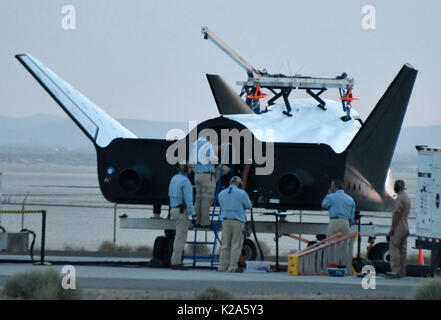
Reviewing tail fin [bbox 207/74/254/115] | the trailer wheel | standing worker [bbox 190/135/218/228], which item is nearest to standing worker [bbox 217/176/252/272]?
standing worker [bbox 190/135/218/228]

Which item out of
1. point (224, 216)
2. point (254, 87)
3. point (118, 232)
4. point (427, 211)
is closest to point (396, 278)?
point (427, 211)

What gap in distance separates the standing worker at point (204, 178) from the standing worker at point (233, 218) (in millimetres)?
1246

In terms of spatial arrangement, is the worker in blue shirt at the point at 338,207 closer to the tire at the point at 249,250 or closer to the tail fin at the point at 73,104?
the tire at the point at 249,250

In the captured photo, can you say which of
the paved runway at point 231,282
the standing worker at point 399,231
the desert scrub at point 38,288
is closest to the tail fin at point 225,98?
the paved runway at point 231,282

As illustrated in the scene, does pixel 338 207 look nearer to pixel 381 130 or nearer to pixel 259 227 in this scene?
pixel 259 227

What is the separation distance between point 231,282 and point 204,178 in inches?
187

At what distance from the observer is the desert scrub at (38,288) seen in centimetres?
1588

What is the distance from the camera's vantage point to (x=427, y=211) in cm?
2327

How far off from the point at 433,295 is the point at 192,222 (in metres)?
8.17

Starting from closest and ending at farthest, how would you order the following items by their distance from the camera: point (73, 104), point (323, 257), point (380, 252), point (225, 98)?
point (323, 257) < point (380, 252) < point (73, 104) < point (225, 98)

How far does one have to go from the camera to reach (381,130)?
25.1 m

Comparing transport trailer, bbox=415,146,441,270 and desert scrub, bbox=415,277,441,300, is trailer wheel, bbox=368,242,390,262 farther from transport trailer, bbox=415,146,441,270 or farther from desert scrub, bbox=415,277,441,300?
desert scrub, bbox=415,277,441,300

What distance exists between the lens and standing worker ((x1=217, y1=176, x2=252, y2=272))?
22.5 meters

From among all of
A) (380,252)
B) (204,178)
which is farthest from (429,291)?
(380,252)
